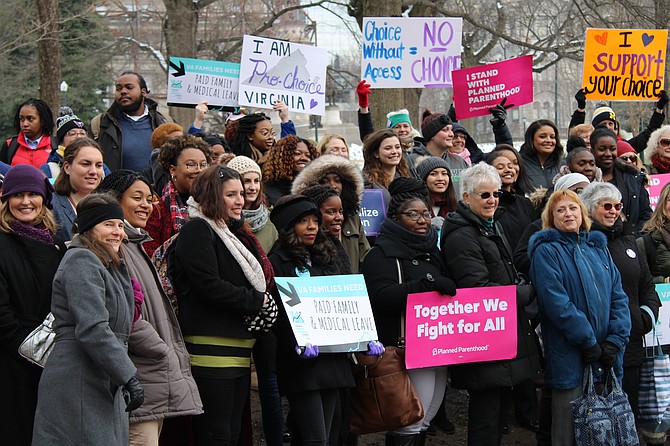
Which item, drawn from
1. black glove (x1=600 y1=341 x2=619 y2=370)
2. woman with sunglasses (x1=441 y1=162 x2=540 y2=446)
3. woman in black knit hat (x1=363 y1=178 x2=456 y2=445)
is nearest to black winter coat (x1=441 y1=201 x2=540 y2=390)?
woman with sunglasses (x1=441 y1=162 x2=540 y2=446)

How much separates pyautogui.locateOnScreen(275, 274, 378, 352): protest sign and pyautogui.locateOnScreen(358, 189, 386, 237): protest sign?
1.40 meters

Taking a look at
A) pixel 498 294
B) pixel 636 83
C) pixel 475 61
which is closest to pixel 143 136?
pixel 498 294

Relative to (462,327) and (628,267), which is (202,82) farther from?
(628,267)

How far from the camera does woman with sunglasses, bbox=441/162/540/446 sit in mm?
6629

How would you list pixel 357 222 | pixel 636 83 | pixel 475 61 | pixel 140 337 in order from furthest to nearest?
1. pixel 475 61
2. pixel 636 83
3. pixel 357 222
4. pixel 140 337

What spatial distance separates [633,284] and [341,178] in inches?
91.7

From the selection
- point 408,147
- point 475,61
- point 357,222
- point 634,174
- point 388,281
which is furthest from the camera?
point 475,61

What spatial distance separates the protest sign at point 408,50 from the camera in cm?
1069

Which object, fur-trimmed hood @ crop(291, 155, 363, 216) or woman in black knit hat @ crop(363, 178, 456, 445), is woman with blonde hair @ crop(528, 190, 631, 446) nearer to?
woman in black knit hat @ crop(363, 178, 456, 445)

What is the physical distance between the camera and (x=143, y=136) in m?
8.74

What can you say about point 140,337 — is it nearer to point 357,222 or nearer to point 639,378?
point 357,222

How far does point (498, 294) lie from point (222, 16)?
26.8 metres

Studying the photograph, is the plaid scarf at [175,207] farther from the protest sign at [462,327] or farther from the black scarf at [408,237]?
the protest sign at [462,327]

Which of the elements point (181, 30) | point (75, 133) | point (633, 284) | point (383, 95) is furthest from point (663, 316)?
point (181, 30)
